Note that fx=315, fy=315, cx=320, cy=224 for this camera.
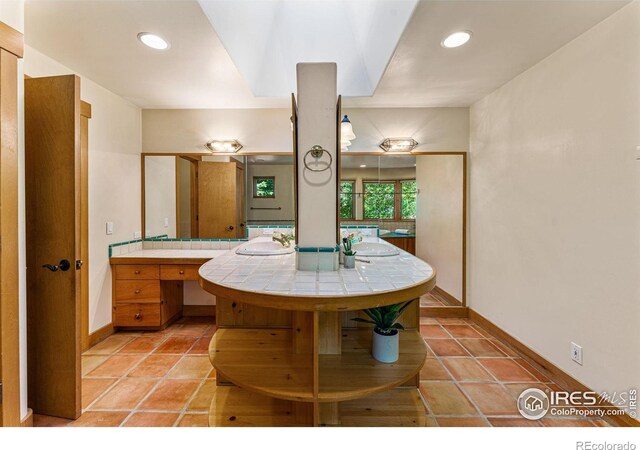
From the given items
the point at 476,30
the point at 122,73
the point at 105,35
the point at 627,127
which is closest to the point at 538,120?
the point at 627,127

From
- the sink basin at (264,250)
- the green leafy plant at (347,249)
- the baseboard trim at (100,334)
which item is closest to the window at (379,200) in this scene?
the sink basin at (264,250)

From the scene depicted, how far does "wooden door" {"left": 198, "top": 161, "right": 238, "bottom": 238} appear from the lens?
3520mm

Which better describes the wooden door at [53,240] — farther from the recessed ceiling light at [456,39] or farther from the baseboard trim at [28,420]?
the recessed ceiling light at [456,39]

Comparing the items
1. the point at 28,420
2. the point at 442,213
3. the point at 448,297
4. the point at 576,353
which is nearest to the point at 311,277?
the point at 28,420

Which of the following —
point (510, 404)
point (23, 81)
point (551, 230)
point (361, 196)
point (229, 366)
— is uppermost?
point (23, 81)

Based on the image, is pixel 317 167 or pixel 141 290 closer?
pixel 317 167

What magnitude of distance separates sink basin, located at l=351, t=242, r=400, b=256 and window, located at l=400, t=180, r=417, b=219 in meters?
1.08

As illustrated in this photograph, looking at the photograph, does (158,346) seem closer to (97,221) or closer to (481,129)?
(97,221)

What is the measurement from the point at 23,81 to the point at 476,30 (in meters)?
2.62

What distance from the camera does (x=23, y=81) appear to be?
171cm

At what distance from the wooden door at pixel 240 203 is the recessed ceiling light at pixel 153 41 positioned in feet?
4.84

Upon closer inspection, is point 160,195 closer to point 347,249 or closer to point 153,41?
point 153,41

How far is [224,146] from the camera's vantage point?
3449 mm

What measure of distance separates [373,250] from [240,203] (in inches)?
68.8
